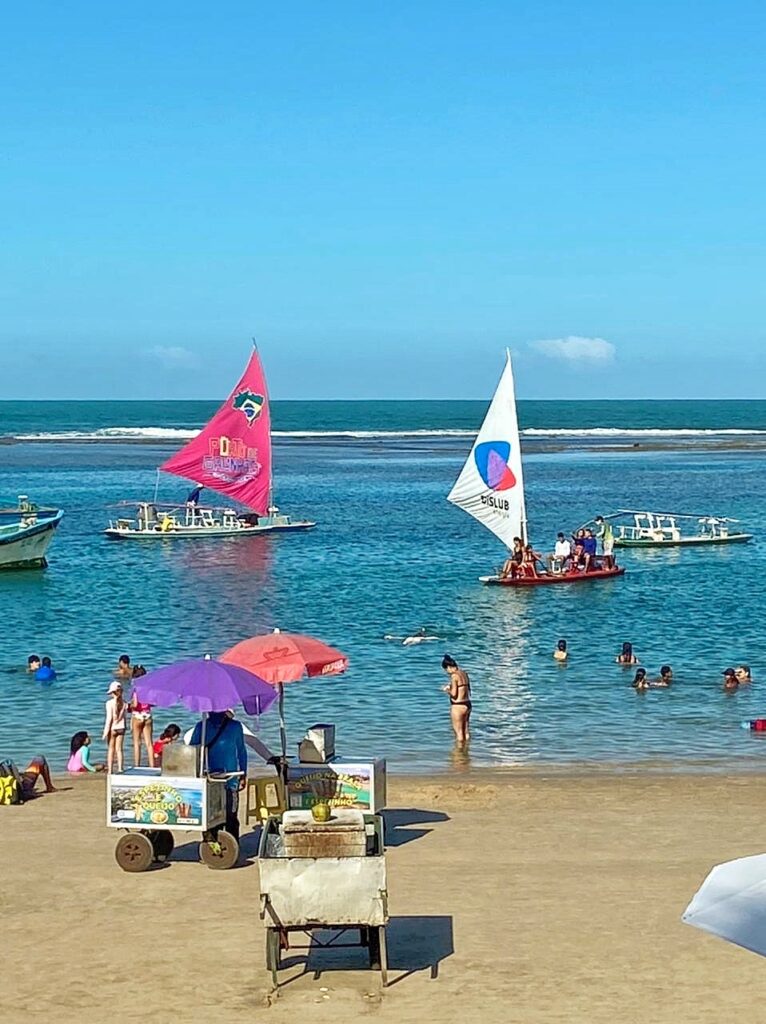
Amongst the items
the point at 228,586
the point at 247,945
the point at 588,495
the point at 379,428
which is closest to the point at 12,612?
the point at 228,586

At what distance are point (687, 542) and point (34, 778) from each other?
3874 centimetres

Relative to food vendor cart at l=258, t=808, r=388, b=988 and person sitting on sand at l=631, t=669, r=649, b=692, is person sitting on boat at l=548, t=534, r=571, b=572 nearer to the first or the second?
person sitting on sand at l=631, t=669, r=649, b=692

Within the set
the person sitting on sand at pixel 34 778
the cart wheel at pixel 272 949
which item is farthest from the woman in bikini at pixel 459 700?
the cart wheel at pixel 272 949

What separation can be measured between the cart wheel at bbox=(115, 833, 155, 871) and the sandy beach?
12 cm

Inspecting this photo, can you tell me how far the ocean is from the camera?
24.4m

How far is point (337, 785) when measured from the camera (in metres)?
15.7

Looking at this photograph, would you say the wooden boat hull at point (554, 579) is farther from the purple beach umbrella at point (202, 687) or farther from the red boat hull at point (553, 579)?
the purple beach umbrella at point (202, 687)

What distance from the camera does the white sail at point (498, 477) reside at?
161 ft

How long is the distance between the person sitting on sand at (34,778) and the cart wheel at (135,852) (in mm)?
4220

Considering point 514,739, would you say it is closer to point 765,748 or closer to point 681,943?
point 765,748

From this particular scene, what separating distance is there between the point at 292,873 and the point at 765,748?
13565 millimetres

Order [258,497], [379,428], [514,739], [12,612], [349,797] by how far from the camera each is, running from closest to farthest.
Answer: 1. [349,797]
2. [514,739]
3. [12,612]
4. [258,497]
5. [379,428]

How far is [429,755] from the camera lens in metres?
22.7

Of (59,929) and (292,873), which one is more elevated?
(292,873)
